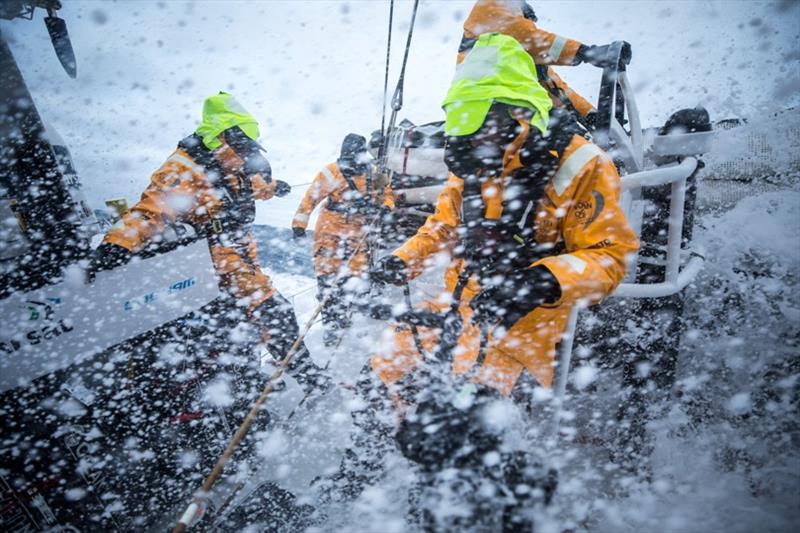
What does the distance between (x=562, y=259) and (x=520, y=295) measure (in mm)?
291

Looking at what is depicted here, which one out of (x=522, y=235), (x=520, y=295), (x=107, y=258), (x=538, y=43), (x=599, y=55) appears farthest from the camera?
(x=538, y=43)

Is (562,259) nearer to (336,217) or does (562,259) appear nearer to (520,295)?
(520,295)

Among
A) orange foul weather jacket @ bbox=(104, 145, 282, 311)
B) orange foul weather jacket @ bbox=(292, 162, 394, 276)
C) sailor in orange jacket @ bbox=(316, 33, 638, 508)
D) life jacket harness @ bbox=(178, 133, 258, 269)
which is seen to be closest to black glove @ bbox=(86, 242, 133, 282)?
orange foul weather jacket @ bbox=(104, 145, 282, 311)

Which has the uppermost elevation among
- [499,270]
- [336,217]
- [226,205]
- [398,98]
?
[398,98]

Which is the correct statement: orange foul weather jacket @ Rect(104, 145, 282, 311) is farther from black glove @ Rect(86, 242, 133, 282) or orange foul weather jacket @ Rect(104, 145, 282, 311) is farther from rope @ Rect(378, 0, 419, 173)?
rope @ Rect(378, 0, 419, 173)

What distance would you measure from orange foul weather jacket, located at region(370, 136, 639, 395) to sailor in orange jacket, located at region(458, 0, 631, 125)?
4.67 feet

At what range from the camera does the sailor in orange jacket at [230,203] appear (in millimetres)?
3377

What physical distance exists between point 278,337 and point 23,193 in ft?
7.32

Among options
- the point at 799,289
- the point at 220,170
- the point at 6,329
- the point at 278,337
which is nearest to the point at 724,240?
the point at 799,289

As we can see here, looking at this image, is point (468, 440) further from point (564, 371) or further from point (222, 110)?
point (222, 110)

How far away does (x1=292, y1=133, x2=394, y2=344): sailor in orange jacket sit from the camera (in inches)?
194

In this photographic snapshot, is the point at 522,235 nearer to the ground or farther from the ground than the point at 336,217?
farther from the ground

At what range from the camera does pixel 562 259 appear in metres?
1.70

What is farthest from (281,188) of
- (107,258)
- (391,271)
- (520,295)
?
(520,295)
